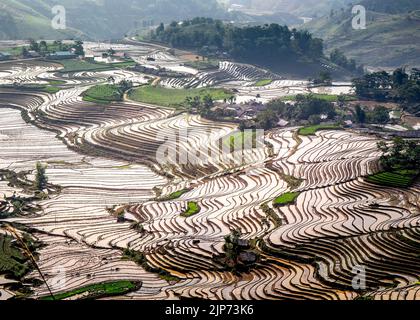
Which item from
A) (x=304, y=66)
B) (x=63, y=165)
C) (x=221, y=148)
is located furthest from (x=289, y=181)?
(x=304, y=66)

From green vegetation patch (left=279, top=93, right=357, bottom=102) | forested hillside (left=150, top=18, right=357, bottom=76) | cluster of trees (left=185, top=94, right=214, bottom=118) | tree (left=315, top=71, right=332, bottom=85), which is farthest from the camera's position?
forested hillside (left=150, top=18, right=357, bottom=76)

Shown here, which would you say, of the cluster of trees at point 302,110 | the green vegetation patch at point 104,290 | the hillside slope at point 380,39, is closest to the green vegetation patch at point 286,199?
the green vegetation patch at point 104,290

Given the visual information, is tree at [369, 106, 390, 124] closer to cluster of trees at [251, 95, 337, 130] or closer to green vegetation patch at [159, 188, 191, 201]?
cluster of trees at [251, 95, 337, 130]

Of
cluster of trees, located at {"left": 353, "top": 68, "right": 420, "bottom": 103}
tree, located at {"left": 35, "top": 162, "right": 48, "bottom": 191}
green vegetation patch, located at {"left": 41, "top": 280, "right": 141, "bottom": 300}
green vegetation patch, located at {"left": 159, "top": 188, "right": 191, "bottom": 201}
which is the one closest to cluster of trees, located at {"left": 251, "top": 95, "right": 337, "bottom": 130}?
cluster of trees, located at {"left": 353, "top": 68, "right": 420, "bottom": 103}

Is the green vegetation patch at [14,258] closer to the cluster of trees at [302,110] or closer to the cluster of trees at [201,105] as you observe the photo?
the cluster of trees at [201,105]

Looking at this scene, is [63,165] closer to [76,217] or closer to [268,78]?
[76,217]
